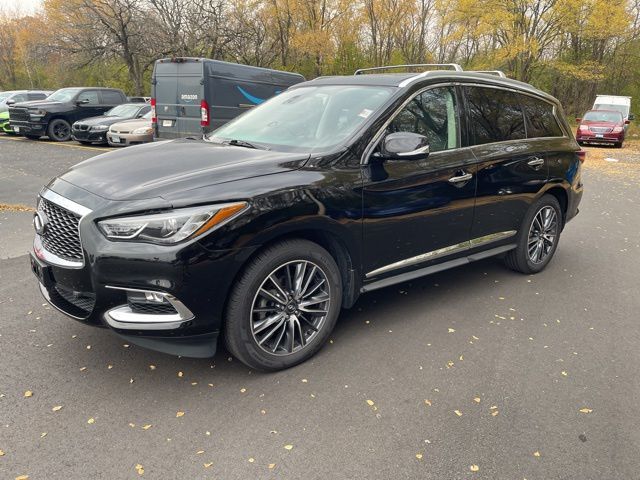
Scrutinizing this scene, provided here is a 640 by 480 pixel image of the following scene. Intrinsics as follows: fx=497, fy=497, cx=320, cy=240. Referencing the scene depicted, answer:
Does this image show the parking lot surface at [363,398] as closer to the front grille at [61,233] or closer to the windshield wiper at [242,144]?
the front grille at [61,233]

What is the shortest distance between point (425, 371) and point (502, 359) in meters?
0.60

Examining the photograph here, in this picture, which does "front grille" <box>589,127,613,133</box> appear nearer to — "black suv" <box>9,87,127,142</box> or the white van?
the white van

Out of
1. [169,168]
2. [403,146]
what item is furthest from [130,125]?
[403,146]

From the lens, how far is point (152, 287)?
262 centimetres

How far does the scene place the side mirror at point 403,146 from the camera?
329 centimetres

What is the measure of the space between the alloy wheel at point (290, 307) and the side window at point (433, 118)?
4.00ft

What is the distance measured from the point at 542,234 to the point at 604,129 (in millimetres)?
18595

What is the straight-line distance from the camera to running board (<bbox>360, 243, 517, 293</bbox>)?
3625 mm

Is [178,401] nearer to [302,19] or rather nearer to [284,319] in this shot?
[284,319]

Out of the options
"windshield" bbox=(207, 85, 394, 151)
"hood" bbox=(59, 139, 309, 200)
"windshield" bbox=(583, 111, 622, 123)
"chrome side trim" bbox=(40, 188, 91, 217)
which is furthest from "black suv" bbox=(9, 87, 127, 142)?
"windshield" bbox=(583, 111, 622, 123)

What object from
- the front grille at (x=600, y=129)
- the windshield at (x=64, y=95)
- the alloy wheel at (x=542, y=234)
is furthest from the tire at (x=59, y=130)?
the front grille at (x=600, y=129)

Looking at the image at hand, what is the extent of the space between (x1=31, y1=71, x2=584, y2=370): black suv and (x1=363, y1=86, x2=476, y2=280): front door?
1 centimetres

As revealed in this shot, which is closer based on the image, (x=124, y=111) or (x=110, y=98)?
(x=124, y=111)

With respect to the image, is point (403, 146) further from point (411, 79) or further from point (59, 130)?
point (59, 130)
